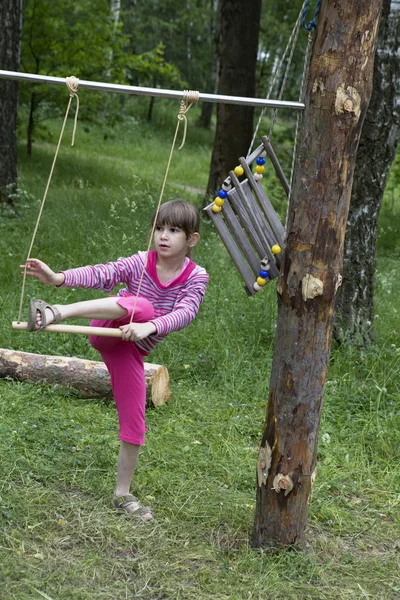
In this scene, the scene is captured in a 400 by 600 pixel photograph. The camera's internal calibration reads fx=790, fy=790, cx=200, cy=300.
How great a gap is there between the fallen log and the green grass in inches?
3.7

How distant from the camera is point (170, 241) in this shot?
12.2 ft

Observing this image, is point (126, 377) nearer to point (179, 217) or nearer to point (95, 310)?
point (95, 310)

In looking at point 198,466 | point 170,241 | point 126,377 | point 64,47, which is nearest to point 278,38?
point 64,47

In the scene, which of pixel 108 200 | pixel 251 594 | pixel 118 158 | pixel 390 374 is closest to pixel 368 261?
pixel 390 374

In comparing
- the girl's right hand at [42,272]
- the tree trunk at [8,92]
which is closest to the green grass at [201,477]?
the girl's right hand at [42,272]

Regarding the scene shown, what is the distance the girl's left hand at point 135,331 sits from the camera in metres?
3.32

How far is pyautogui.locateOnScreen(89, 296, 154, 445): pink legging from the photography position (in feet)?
12.3

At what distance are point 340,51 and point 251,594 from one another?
2.34 metres

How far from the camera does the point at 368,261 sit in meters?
6.18

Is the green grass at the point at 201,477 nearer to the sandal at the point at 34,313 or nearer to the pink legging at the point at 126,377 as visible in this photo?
the pink legging at the point at 126,377

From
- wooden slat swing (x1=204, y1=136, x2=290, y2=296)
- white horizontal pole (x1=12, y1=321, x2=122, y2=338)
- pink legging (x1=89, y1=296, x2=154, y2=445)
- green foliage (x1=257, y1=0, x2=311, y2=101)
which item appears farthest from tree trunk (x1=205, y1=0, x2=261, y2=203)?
Answer: green foliage (x1=257, y1=0, x2=311, y2=101)

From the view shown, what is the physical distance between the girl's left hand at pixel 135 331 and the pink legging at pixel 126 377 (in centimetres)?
26

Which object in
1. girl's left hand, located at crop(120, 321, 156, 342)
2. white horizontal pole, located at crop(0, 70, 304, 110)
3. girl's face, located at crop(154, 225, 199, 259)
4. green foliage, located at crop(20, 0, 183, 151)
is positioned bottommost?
girl's left hand, located at crop(120, 321, 156, 342)

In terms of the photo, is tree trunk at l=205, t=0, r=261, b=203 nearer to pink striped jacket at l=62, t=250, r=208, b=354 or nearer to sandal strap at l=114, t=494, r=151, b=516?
pink striped jacket at l=62, t=250, r=208, b=354
